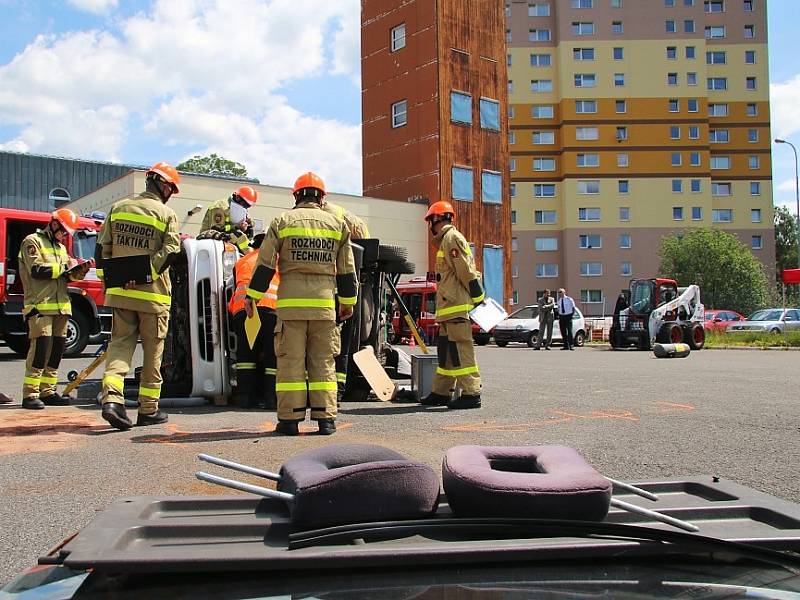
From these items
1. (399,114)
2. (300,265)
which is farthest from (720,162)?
(300,265)

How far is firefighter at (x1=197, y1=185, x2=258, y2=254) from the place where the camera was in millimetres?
8477

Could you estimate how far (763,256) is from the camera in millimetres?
67562

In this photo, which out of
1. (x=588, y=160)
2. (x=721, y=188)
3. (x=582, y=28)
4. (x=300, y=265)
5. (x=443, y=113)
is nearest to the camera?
(x=300, y=265)

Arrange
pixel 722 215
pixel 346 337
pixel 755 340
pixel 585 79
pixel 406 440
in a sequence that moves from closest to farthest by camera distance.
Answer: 1. pixel 406 440
2. pixel 346 337
3. pixel 755 340
4. pixel 585 79
5. pixel 722 215

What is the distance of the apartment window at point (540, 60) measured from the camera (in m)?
67.3

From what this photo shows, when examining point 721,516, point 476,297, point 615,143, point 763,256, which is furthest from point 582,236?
point 721,516

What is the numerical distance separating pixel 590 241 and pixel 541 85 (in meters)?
14.9

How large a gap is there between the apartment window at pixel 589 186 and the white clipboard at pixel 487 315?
59.6 metres

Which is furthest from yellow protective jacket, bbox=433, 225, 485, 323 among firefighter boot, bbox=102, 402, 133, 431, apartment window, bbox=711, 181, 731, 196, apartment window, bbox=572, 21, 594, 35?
apartment window, bbox=711, 181, 731, 196

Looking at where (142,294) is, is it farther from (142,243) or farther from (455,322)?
(455,322)

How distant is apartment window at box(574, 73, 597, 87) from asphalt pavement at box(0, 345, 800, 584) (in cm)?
6170

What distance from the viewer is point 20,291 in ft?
46.9

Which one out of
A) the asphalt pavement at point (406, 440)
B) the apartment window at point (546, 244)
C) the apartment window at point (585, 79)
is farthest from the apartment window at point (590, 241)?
the asphalt pavement at point (406, 440)

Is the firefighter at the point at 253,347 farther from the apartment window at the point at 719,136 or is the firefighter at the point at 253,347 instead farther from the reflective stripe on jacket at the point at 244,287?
the apartment window at the point at 719,136
